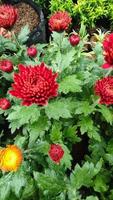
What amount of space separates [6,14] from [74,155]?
61 centimetres

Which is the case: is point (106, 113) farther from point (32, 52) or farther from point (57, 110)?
point (32, 52)

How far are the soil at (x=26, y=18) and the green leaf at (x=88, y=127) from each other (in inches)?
56.8

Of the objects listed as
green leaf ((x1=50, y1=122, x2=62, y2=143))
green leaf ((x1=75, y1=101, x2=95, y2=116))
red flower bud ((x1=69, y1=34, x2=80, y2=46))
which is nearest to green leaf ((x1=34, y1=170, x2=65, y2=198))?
green leaf ((x1=50, y1=122, x2=62, y2=143))

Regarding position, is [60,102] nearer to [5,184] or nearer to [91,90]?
[91,90]

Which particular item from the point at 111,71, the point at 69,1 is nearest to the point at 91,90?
the point at 111,71

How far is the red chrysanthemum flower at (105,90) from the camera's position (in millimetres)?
1562

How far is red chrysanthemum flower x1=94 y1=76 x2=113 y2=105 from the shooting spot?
1.56m

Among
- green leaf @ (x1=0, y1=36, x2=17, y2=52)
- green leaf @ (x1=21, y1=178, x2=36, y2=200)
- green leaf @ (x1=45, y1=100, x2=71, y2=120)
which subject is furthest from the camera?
green leaf @ (x1=0, y1=36, x2=17, y2=52)

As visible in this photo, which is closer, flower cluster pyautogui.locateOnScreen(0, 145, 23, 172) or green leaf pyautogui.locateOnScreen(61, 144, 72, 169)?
flower cluster pyautogui.locateOnScreen(0, 145, 23, 172)

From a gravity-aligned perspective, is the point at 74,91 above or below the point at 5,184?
above

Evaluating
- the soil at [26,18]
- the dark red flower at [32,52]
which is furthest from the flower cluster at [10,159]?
the soil at [26,18]

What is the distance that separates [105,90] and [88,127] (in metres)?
0.19

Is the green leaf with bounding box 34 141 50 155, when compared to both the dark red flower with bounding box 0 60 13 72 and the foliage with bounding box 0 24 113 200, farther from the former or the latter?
the dark red flower with bounding box 0 60 13 72

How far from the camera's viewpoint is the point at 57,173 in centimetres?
169
